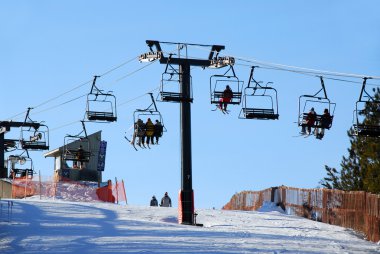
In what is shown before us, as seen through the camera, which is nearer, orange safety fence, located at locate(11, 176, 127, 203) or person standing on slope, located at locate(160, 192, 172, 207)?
person standing on slope, located at locate(160, 192, 172, 207)

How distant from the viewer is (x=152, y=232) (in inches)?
1399

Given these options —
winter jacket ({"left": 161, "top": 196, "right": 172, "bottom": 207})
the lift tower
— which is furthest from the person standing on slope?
the lift tower

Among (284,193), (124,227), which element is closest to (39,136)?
(284,193)

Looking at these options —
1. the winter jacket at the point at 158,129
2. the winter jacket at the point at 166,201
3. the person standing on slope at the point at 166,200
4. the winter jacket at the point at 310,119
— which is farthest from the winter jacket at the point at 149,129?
the person standing on slope at the point at 166,200

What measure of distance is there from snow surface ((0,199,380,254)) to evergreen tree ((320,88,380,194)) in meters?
23.9

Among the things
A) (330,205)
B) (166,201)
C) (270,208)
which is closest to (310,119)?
(330,205)

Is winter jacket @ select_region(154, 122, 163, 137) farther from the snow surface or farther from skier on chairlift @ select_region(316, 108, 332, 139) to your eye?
skier on chairlift @ select_region(316, 108, 332, 139)

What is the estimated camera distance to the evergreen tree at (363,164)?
2756 inches

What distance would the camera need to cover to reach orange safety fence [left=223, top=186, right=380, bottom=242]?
41.0 m

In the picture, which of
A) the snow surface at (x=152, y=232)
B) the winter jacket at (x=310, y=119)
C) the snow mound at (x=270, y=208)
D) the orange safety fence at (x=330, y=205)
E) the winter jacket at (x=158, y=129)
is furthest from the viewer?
the snow mound at (x=270, y=208)

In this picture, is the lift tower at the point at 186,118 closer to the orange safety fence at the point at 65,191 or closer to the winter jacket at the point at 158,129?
the winter jacket at the point at 158,129

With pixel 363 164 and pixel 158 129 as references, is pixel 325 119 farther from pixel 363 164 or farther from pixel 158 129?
pixel 363 164

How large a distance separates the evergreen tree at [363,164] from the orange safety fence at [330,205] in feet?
41.2

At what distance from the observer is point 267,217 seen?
4547 cm
